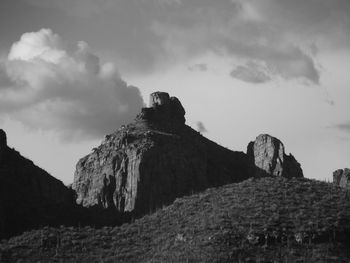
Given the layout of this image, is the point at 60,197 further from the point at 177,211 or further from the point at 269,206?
the point at 269,206

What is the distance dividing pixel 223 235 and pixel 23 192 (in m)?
74.1

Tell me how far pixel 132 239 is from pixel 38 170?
227ft

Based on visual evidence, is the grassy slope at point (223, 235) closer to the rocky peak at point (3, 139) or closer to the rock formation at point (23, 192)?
the rock formation at point (23, 192)

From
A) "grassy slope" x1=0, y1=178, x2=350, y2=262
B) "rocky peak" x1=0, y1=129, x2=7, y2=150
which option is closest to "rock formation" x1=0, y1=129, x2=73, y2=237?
"rocky peak" x1=0, y1=129, x2=7, y2=150

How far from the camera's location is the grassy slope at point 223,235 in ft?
372

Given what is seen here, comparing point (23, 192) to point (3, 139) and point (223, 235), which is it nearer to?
point (3, 139)

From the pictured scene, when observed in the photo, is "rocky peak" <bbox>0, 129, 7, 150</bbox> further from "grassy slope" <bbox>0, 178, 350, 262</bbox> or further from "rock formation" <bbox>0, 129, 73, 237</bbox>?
"grassy slope" <bbox>0, 178, 350, 262</bbox>

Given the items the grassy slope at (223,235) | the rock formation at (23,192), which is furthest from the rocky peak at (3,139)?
the grassy slope at (223,235)

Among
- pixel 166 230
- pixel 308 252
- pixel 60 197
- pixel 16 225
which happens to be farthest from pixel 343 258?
pixel 60 197

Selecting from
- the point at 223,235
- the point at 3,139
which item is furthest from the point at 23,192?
the point at 223,235

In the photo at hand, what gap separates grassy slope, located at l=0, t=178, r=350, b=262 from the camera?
113m

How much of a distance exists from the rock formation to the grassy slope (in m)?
43.3

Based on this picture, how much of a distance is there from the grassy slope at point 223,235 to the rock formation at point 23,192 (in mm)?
43271

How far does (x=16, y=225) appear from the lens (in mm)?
171750
